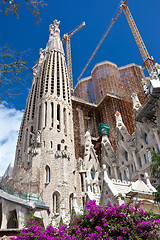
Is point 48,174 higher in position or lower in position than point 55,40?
lower

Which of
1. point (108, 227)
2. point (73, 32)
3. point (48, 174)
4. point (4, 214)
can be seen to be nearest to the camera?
point (108, 227)

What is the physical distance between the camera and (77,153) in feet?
95.9

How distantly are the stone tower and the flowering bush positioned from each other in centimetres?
795

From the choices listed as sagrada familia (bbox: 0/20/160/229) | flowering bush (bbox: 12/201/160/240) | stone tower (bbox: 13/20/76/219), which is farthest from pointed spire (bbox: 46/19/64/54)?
flowering bush (bbox: 12/201/160/240)

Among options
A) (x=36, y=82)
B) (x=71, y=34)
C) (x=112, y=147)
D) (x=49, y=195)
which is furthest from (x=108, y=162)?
(x=71, y=34)

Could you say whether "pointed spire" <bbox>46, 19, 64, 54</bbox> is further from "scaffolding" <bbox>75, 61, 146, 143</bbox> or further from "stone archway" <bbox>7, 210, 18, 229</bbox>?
"stone archway" <bbox>7, 210, 18, 229</bbox>

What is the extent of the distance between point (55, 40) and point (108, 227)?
110 ft

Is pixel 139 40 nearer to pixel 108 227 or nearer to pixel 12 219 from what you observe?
pixel 12 219

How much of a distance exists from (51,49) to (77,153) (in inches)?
628

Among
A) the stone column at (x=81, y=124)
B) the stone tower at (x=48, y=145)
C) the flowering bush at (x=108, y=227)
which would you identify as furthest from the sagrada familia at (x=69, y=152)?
the flowering bush at (x=108, y=227)

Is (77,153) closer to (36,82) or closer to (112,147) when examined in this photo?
(112,147)

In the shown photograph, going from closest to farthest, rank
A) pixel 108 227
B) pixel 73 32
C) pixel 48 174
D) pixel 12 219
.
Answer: pixel 108 227 → pixel 12 219 → pixel 48 174 → pixel 73 32

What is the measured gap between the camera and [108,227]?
9.21 metres

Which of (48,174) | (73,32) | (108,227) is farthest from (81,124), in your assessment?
(73,32)
